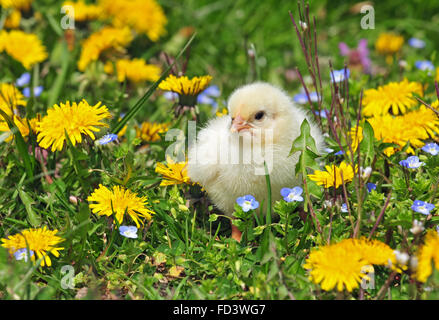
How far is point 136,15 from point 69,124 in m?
2.29

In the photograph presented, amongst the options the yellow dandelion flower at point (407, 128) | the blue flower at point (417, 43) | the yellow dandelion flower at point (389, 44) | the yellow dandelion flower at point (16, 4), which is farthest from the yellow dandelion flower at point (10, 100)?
the blue flower at point (417, 43)

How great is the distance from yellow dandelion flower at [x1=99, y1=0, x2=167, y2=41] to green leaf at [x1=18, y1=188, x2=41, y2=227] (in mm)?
2279

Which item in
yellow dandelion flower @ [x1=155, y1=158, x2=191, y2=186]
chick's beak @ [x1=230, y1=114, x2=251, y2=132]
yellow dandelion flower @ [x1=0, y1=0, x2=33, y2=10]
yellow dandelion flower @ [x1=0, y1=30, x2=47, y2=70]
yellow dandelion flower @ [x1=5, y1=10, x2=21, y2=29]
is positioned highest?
yellow dandelion flower @ [x1=0, y1=0, x2=33, y2=10]

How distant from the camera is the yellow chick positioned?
255 cm

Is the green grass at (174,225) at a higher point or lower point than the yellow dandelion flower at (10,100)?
lower

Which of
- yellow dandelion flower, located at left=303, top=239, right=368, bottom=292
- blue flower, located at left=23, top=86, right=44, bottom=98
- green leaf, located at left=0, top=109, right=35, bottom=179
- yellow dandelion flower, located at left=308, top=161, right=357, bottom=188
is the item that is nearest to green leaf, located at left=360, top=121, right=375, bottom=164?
yellow dandelion flower, located at left=308, top=161, right=357, bottom=188

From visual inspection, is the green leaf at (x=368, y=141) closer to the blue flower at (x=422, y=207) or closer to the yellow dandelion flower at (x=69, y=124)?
the blue flower at (x=422, y=207)

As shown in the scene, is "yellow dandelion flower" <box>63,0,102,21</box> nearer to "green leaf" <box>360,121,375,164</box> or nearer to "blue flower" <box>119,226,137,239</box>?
"blue flower" <box>119,226,137,239</box>

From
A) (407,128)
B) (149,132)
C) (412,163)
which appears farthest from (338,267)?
(149,132)

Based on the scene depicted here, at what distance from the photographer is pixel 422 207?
228cm

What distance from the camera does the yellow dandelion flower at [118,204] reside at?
2.39 meters

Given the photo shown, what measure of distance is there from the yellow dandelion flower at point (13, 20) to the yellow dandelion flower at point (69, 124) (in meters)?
2.03

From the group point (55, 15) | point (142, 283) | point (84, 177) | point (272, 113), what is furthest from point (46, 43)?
point (142, 283)

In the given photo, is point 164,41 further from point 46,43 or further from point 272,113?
point 272,113
